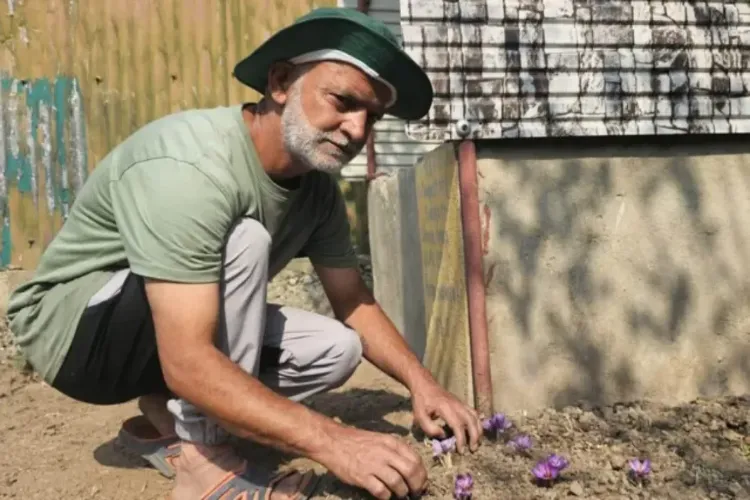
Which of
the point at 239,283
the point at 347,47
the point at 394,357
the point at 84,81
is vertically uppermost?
the point at 84,81

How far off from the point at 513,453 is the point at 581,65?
1.66 metres

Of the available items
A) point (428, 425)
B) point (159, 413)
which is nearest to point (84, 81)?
point (159, 413)

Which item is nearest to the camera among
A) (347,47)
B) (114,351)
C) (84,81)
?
(347,47)

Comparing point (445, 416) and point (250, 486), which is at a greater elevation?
point (445, 416)

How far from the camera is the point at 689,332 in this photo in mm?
3238

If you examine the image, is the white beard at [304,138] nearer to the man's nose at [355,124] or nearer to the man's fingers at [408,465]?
the man's nose at [355,124]

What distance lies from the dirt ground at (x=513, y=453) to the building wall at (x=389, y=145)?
8.59 feet

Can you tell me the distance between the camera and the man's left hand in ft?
8.13

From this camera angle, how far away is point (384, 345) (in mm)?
2734

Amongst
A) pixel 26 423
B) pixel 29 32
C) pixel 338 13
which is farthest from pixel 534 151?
pixel 29 32

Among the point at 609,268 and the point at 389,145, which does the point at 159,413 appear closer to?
the point at 609,268

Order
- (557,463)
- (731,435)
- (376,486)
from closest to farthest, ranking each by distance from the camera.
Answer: (376,486)
(557,463)
(731,435)

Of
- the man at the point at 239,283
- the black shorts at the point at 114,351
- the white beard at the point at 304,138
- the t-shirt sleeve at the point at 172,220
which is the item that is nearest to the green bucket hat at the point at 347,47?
the man at the point at 239,283

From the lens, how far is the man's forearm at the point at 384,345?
2.62 metres
